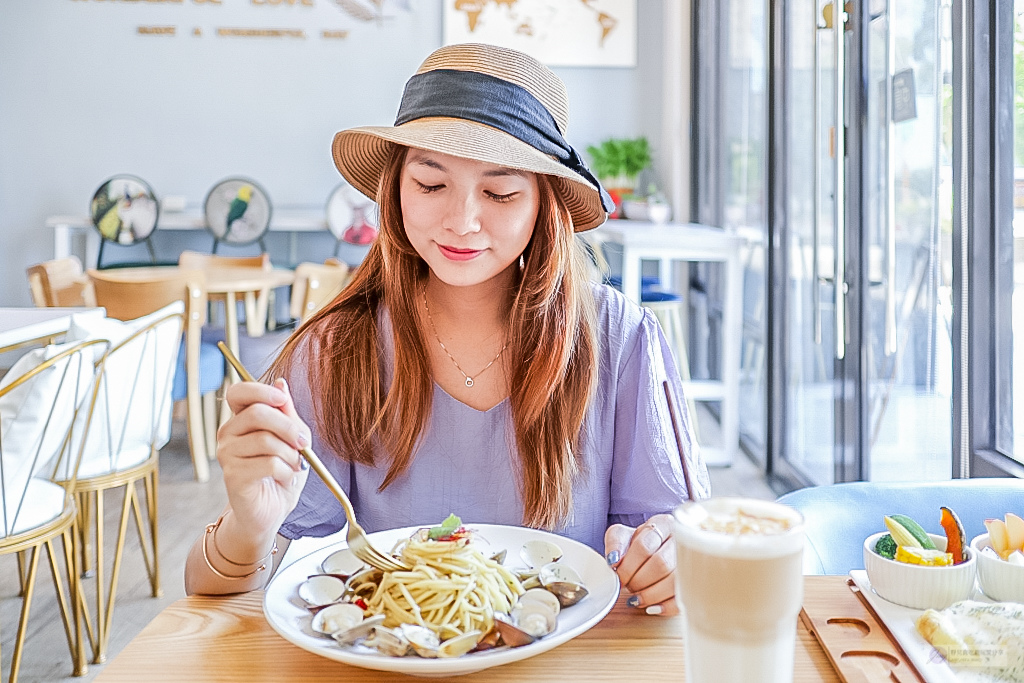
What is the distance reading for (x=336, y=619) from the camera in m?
0.76

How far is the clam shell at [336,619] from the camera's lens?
745mm

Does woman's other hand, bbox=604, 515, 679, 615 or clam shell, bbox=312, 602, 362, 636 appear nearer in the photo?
clam shell, bbox=312, 602, 362, 636

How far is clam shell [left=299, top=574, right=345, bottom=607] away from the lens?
0.81 m

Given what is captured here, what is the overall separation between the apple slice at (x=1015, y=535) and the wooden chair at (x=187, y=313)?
10.8ft

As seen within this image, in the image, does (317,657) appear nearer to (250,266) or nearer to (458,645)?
(458,645)

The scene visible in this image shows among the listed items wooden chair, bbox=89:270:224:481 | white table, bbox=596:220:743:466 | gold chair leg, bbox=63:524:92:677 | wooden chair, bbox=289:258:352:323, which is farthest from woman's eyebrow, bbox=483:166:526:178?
wooden chair, bbox=289:258:352:323

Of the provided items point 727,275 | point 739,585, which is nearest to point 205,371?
point 727,275

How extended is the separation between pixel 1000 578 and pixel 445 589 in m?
0.50

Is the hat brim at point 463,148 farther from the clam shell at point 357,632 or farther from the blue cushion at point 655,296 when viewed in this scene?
the blue cushion at point 655,296

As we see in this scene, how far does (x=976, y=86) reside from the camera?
1.80 metres

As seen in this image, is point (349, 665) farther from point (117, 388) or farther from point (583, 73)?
point (583, 73)

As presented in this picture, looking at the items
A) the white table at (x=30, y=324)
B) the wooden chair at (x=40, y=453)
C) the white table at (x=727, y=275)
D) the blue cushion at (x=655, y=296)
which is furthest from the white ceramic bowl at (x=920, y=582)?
the blue cushion at (x=655, y=296)

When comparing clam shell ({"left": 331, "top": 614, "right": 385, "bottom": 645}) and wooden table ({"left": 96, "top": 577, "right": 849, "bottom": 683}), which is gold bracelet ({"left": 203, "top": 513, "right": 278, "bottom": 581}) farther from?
clam shell ({"left": 331, "top": 614, "right": 385, "bottom": 645})

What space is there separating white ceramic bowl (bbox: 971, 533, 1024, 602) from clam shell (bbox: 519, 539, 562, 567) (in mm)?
393
